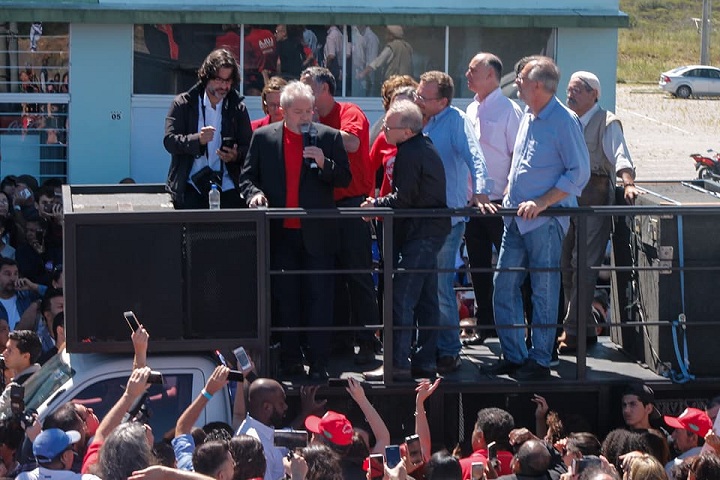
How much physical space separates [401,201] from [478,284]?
1.39 meters

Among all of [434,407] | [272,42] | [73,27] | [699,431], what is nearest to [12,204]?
[73,27]

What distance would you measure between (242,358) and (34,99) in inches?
388

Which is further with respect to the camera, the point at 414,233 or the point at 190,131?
the point at 190,131

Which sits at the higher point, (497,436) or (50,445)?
(50,445)

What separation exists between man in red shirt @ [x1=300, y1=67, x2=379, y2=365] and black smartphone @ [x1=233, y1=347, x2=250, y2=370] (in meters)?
1.07

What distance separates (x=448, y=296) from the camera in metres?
7.42

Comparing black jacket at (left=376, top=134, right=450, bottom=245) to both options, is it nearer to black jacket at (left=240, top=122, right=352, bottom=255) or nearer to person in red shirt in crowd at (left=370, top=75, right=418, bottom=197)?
black jacket at (left=240, top=122, right=352, bottom=255)

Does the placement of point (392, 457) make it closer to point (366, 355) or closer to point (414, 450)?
point (414, 450)

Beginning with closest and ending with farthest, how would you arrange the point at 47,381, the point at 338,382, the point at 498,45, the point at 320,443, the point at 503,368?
the point at 320,443 < the point at 47,381 < the point at 338,382 < the point at 503,368 < the point at 498,45

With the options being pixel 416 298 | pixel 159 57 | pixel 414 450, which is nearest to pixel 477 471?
pixel 414 450

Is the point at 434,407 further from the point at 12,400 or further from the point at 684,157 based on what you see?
the point at 684,157

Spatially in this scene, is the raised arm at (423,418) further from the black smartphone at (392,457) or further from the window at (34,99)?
the window at (34,99)

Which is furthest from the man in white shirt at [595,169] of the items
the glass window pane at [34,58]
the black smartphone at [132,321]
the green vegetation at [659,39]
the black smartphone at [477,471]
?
the green vegetation at [659,39]

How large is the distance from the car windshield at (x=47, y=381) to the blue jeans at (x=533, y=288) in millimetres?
2629
